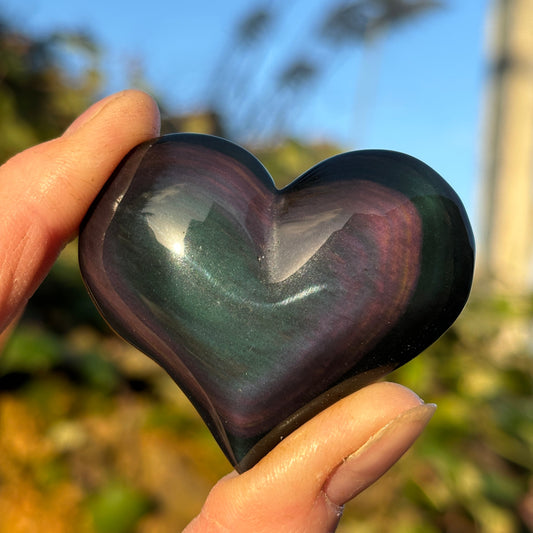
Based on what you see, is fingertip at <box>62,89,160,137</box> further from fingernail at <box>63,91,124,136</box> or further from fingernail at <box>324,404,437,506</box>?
fingernail at <box>324,404,437,506</box>

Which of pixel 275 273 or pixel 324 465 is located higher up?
pixel 275 273

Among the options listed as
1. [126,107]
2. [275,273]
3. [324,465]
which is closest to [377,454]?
[324,465]

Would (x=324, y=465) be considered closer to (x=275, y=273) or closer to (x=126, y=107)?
(x=275, y=273)

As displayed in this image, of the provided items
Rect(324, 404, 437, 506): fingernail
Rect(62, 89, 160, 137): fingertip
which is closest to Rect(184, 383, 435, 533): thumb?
Rect(324, 404, 437, 506): fingernail

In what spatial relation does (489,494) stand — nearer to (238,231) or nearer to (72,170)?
(238,231)

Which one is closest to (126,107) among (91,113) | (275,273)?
(91,113)

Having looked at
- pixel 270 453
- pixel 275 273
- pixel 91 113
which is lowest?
pixel 270 453

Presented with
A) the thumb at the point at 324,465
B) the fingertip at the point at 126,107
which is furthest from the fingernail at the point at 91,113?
the thumb at the point at 324,465

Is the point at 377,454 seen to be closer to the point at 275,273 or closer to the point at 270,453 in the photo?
the point at 270,453
